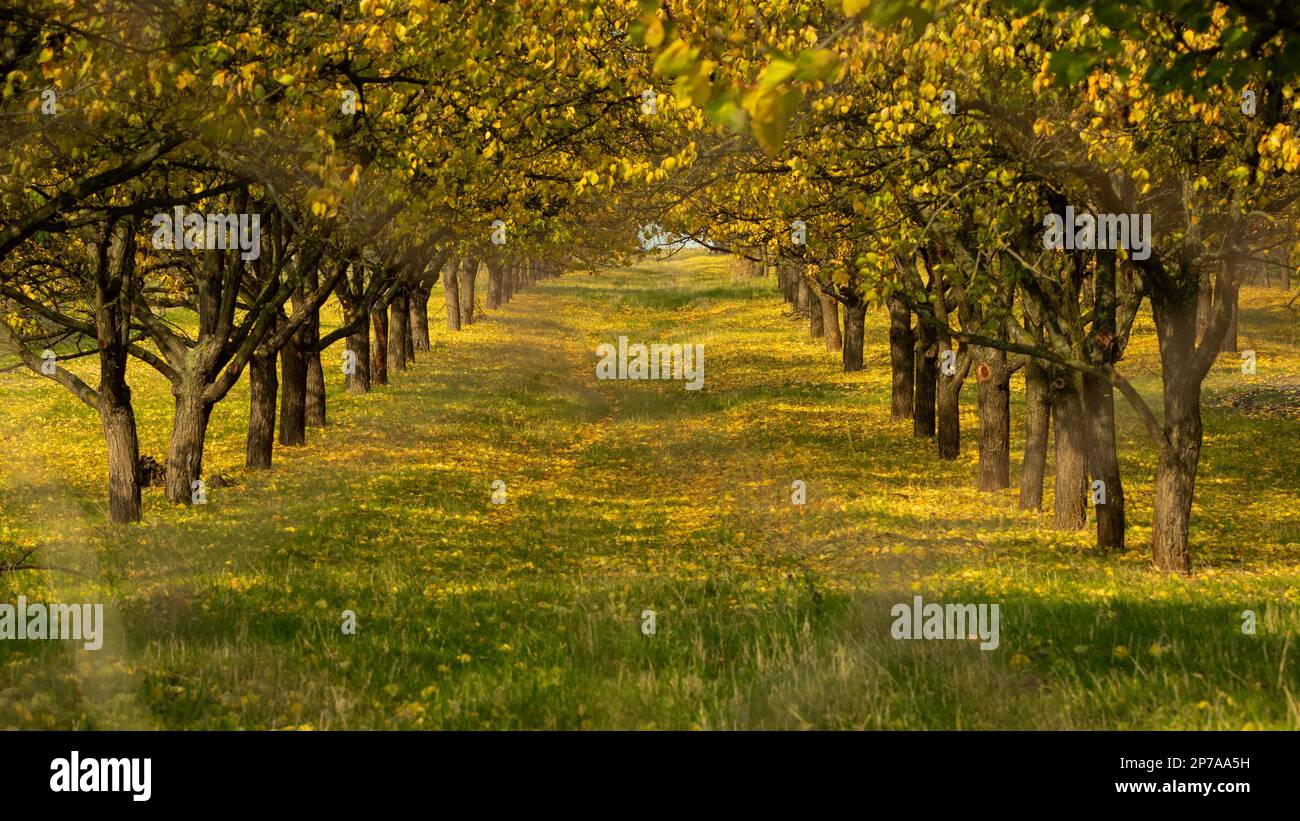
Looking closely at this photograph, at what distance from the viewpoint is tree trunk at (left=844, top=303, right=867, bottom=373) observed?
44844 mm

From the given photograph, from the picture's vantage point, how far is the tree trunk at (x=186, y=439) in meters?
22.0

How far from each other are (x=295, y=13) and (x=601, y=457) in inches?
→ 772

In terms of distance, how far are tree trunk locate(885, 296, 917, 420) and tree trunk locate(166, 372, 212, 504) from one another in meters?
19.9

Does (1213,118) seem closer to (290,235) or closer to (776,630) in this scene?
(776,630)

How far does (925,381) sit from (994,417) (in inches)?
303

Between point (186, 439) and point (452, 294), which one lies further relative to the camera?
point (452, 294)

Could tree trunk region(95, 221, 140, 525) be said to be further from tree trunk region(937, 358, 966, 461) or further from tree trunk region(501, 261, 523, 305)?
tree trunk region(501, 261, 523, 305)

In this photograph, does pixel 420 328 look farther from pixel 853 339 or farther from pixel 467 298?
pixel 853 339

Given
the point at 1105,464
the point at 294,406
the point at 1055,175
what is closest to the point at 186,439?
the point at 294,406

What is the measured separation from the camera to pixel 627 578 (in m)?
14.8

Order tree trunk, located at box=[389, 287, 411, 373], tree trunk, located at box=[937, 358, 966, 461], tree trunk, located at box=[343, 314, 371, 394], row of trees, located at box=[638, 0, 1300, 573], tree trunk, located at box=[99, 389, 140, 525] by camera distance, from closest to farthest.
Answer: row of trees, located at box=[638, 0, 1300, 573], tree trunk, located at box=[99, 389, 140, 525], tree trunk, located at box=[937, 358, 966, 461], tree trunk, located at box=[343, 314, 371, 394], tree trunk, located at box=[389, 287, 411, 373]

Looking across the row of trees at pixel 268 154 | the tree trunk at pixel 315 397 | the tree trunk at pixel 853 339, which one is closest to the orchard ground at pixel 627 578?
the tree trunk at pixel 315 397

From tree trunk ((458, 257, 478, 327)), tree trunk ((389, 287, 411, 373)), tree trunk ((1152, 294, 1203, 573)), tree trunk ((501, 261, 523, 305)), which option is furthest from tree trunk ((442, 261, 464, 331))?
tree trunk ((1152, 294, 1203, 573))

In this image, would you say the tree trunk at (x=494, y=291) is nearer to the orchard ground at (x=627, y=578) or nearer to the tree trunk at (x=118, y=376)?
the orchard ground at (x=627, y=578)
